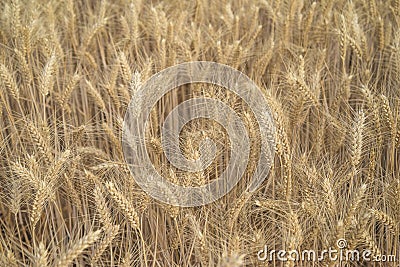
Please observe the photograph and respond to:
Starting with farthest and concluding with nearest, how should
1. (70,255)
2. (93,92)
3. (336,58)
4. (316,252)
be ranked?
(336,58)
(93,92)
(316,252)
(70,255)

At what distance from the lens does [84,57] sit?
9.71 feet

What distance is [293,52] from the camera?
2.81 meters

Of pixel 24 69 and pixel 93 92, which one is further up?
pixel 24 69

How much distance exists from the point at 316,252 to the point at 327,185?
324 millimetres

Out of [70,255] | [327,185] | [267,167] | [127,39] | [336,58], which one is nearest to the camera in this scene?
[70,255]

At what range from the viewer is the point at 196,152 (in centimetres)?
172

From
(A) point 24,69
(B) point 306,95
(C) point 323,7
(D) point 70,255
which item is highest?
(C) point 323,7

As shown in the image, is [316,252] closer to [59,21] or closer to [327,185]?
[327,185]

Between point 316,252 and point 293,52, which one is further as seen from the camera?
point 293,52

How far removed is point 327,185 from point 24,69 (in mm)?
1626

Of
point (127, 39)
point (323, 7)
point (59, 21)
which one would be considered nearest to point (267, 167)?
point (127, 39)

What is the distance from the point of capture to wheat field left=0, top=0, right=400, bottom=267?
1.79 metres

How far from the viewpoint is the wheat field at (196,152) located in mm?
1785

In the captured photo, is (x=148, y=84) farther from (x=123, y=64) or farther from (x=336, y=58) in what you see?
(x=336, y=58)
